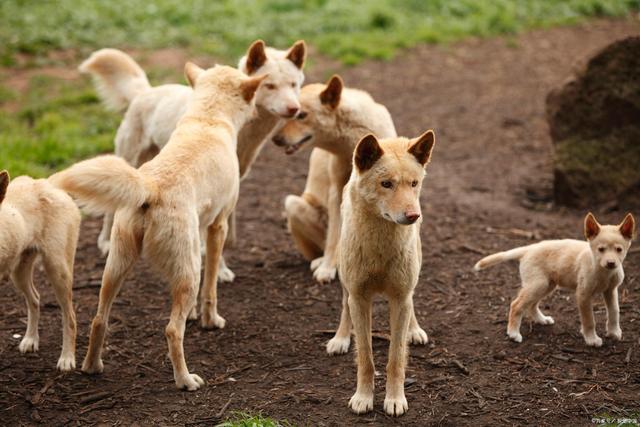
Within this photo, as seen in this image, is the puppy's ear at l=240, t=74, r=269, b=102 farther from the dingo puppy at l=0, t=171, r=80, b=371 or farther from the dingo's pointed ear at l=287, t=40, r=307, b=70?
the dingo puppy at l=0, t=171, r=80, b=371

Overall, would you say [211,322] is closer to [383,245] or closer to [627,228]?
[383,245]

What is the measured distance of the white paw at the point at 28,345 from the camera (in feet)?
19.6

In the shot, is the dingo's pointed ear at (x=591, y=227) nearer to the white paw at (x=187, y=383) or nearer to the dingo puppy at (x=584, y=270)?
the dingo puppy at (x=584, y=270)

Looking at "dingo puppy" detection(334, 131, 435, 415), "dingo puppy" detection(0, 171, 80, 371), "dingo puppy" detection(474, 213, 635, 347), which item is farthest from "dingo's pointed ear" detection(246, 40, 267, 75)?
"dingo puppy" detection(474, 213, 635, 347)

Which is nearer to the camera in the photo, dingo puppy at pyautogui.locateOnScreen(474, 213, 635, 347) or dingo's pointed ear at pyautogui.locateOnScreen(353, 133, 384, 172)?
dingo's pointed ear at pyautogui.locateOnScreen(353, 133, 384, 172)

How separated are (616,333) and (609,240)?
738mm

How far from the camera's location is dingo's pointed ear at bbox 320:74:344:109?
22.8 feet

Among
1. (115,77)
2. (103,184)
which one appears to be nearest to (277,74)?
(115,77)

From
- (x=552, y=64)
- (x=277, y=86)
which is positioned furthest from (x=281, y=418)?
(x=552, y=64)

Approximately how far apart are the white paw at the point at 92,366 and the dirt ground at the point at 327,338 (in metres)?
0.05

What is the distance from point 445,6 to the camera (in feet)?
53.9

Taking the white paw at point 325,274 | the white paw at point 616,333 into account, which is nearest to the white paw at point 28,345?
the white paw at point 325,274

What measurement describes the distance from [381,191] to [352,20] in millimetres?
10987

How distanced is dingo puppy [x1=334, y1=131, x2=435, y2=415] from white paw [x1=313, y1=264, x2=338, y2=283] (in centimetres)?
210
